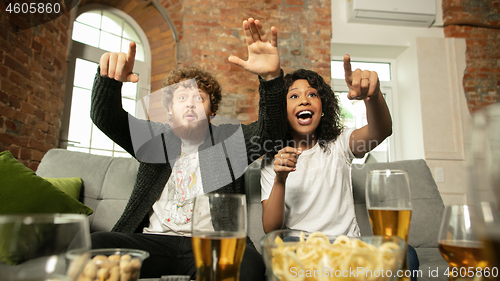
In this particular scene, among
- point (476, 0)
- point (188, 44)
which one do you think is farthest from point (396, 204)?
point (476, 0)

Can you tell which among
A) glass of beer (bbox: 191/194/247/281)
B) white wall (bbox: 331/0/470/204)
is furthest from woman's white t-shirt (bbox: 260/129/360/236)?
white wall (bbox: 331/0/470/204)

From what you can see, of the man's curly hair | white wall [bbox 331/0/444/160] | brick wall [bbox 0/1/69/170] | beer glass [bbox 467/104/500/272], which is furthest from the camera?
white wall [bbox 331/0/444/160]

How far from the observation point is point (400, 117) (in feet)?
11.3

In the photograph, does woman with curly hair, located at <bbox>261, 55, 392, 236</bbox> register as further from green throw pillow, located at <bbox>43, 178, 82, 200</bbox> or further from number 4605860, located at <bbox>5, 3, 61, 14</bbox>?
number 4605860, located at <bbox>5, 3, 61, 14</bbox>

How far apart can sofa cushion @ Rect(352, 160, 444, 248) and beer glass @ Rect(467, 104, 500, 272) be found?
1241 millimetres

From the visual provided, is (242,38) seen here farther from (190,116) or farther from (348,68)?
(348,68)

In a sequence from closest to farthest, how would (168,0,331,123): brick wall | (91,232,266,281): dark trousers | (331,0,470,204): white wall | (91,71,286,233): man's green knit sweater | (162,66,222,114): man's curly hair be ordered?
(91,232,266,281): dark trousers → (91,71,286,233): man's green knit sweater → (162,66,222,114): man's curly hair → (168,0,331,123): brick wall → (331,0,470,204): white wall

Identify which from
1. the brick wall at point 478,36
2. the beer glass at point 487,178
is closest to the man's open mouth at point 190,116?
the beer glass at point 487,178

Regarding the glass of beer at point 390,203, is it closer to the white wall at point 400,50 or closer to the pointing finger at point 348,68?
the pointing finger at point 348,68

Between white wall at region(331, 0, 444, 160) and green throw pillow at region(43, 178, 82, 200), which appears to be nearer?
green throw pillow at region(43, 178, 82, 200)

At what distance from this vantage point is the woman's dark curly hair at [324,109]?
4.43 feet

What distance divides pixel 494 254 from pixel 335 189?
1.00 metres

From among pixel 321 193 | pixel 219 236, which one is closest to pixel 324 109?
pixel 321 193

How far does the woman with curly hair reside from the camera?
1082mm
